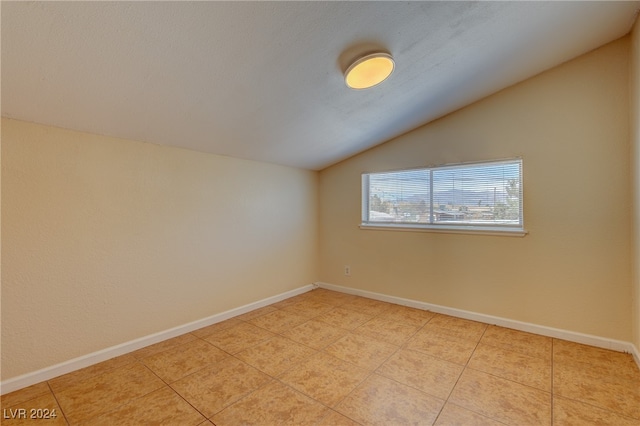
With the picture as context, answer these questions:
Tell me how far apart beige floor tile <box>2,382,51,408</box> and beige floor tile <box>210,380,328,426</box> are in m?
1.26

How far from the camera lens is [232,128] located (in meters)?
2.57

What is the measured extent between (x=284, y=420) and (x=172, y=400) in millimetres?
764

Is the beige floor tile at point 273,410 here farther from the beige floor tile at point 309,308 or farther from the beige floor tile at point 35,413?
the beige floor tile at point 309,308

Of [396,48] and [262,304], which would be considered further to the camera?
[262,304]

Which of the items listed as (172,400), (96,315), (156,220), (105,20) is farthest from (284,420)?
(105,20)

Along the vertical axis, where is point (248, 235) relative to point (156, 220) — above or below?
below

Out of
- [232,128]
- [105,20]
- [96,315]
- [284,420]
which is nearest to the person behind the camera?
[105,20]

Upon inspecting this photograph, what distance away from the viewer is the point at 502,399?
1774mm

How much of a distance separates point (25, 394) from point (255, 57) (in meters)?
2.67

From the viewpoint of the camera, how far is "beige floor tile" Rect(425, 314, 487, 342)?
8.82ft

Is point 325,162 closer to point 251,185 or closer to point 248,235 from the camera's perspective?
point 251,185

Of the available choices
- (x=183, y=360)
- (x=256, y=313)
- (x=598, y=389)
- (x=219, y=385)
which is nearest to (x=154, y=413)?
(x=219, y=385)

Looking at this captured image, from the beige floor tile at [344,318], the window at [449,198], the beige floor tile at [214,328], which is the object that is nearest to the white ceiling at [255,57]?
the window at [449,198]

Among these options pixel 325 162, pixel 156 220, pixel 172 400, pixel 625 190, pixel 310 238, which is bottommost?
pixel 172 400
